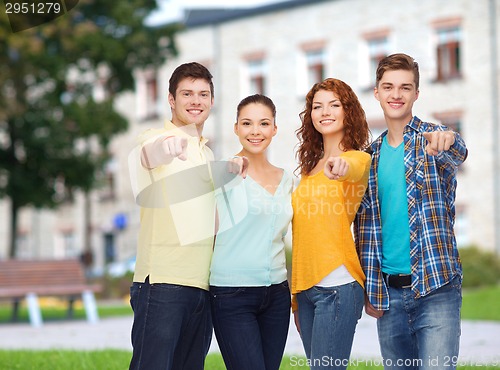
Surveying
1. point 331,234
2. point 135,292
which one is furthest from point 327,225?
point 135,292

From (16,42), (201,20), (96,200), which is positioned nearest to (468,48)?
(201,20)

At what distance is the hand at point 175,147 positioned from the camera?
475 cm

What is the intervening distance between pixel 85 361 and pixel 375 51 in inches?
1022

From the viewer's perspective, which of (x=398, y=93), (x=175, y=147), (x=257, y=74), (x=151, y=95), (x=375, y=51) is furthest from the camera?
(x=151, y=95)

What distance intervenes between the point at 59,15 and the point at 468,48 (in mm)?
13329

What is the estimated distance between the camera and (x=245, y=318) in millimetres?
5090

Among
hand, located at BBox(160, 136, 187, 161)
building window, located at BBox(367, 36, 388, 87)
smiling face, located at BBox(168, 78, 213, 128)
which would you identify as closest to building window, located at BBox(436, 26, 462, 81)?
building window, located at BBox(367, 36, 388, 87)

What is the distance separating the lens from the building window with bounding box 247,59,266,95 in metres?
37.0

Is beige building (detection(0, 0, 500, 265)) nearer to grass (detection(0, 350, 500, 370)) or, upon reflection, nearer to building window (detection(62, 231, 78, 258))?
building window (detection(62, 231, 78, 258))

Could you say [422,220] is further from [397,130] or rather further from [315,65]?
[315,65]

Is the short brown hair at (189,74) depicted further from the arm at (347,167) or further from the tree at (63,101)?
the tree at (63,101)

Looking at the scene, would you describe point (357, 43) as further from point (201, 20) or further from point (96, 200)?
point (96, 200)

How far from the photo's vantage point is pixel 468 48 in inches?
1215

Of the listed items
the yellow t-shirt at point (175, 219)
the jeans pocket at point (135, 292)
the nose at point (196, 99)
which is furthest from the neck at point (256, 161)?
the jeans pocket at point (135, 292)
